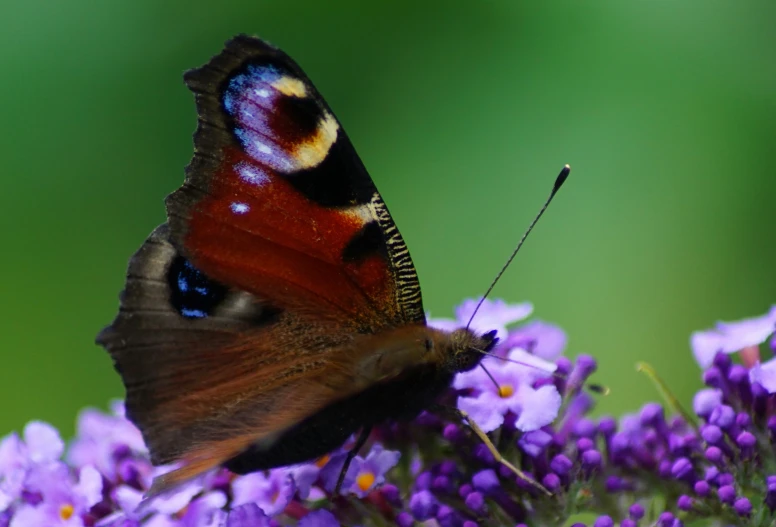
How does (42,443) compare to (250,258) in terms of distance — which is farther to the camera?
(42,443)

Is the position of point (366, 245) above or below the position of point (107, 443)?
above

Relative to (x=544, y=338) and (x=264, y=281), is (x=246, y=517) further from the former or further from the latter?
(x=544, y=338)

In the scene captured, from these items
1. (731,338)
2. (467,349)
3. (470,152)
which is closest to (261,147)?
(467,349)

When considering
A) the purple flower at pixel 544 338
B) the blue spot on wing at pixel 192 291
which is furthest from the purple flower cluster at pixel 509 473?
the blue spot on wing at pixel 192 291

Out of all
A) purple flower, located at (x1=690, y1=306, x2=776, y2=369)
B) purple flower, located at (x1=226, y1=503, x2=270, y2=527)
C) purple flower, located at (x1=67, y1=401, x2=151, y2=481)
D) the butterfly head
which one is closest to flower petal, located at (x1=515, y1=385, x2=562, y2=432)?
the butterfly head

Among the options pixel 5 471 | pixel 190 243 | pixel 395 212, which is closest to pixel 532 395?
pixel 190 243

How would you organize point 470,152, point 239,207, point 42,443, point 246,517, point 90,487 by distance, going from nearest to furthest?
point 246,517 → point 239,207 → point 90,487 → point 42,443 → point 470,152

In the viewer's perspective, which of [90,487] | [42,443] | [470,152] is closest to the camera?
[90,487]
